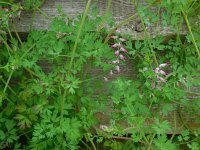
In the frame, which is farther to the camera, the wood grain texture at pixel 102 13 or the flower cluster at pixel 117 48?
the wood grain texture at pixel 102 13

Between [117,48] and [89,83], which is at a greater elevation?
[117,48]

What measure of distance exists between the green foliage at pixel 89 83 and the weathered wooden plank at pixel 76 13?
55 millimetres

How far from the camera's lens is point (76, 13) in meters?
2.65

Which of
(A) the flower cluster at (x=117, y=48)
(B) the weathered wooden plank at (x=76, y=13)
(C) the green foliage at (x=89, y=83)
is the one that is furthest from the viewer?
(B) the weathered wooden plank at (x=76, y=13)

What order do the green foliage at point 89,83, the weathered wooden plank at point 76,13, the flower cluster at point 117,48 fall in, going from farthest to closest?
1. the weathered wooden plank at point 76,13
2. the flower cluster at point 117,48
3. the green foliage at point 89,83

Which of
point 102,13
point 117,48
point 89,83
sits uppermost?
point 102,13

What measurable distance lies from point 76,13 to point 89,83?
1.52 feet

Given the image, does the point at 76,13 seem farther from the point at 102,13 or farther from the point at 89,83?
the point at 89,83

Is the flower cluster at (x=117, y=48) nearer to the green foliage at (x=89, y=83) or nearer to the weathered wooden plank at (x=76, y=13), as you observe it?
the green foliage at (x=89, y=83)

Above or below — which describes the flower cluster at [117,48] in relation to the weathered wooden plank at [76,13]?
below

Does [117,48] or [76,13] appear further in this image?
[76,13]

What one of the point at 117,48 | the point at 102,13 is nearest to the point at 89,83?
the point at 117,48

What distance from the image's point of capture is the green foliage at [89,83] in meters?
2.24

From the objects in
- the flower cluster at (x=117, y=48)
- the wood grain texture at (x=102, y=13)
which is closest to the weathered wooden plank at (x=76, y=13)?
the wood grain texture at (x=102, y=13)
